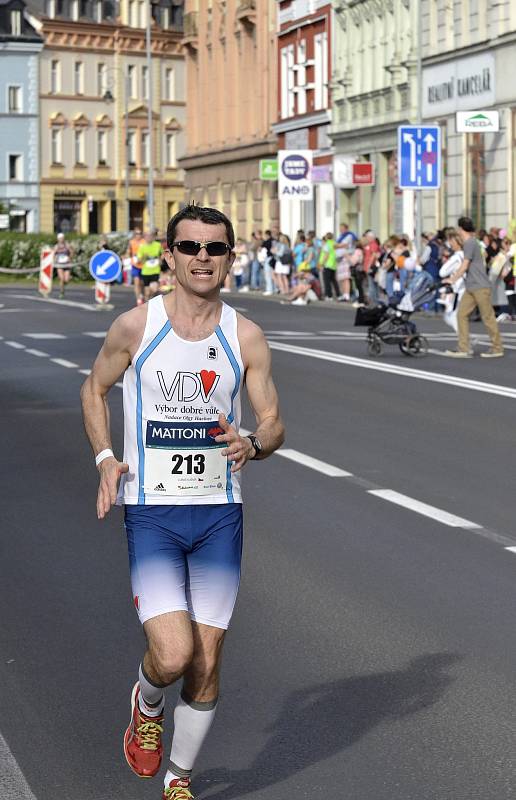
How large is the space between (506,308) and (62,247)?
72.0 feet

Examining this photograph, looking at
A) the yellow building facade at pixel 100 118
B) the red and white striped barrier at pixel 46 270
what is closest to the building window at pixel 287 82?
the red and white striped barrier at pixel 46 270

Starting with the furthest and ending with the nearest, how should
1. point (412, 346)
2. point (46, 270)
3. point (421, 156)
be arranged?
1. point (46, 270)
2. point (421, 156)
3. point (412, 346)

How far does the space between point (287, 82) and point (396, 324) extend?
47.0 m

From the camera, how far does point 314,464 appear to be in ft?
47.8

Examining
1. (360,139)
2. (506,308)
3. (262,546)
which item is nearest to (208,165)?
(360,139)

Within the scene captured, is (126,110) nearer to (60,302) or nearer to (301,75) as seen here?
(301,75)

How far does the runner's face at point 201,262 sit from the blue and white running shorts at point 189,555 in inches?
24.3

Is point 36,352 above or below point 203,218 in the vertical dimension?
below

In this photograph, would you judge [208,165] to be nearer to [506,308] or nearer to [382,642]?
[506,308]

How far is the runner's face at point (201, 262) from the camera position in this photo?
228 inches

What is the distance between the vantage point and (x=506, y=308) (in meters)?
38.6

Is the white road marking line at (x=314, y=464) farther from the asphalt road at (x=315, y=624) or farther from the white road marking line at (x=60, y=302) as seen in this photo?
the white road marking line at (x=60, y=302)

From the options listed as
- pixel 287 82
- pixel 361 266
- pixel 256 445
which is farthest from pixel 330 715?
pixel 287 82

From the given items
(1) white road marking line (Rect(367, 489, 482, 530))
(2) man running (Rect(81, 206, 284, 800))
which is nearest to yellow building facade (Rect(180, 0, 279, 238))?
(1) white road marking line (Rect(367, 489, 482, 530))
